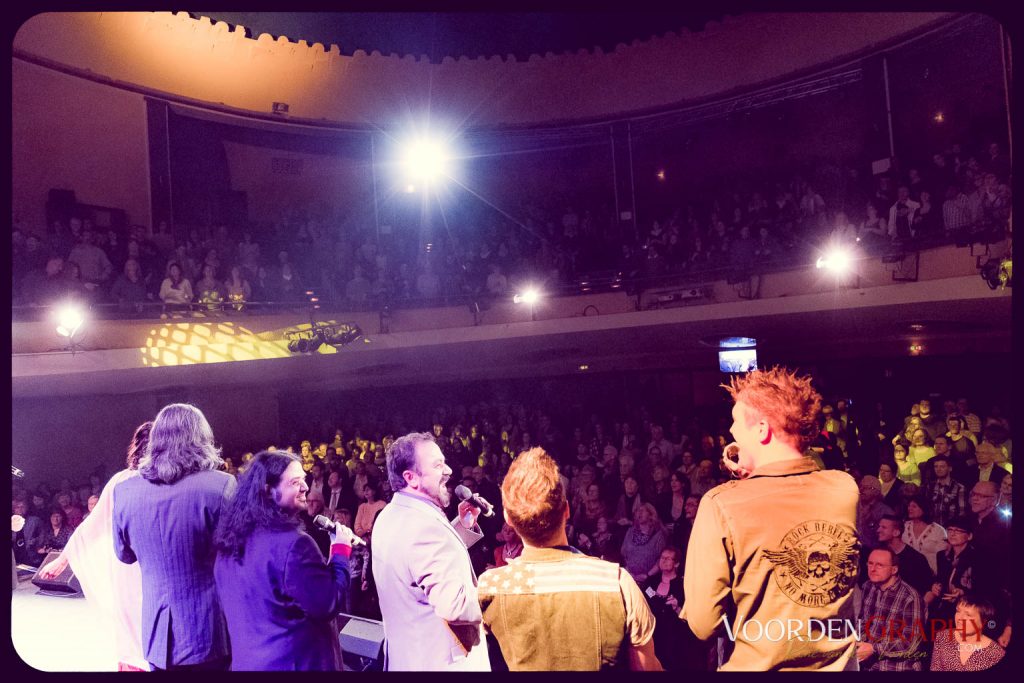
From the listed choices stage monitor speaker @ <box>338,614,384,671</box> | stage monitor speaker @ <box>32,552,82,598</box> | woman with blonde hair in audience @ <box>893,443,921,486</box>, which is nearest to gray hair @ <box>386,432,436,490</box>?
stage monitor speaker @ <box>338,614,384,671</box>

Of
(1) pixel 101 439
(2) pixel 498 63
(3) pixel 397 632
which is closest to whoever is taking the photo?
(3) pixel 397 632

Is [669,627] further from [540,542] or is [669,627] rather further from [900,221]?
[900,221]

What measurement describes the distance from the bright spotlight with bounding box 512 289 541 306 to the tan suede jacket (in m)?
5.80

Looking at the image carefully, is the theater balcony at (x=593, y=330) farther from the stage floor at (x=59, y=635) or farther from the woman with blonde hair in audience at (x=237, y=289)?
the stage floor at (x=59, y=635)

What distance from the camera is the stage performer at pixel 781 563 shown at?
1.79m

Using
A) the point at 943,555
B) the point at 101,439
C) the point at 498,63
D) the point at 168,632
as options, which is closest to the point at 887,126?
the point at 498,63

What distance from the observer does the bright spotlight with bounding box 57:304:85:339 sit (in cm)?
605

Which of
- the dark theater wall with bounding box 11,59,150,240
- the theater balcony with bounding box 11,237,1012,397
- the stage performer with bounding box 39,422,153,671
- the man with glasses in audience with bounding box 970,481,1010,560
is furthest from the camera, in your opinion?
the dark theater wall with bounding box 11,59,150,240

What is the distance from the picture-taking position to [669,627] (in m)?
3.35

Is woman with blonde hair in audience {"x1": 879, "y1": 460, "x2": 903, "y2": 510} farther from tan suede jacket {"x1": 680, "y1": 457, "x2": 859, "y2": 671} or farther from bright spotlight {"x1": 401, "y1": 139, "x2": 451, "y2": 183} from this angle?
bright spotlight {"x1": 401, "y1": 139, "x2": 451, "y2": 183}

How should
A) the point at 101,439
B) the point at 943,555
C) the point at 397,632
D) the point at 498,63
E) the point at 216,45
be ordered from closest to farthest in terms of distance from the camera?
the point at 397,632
the point at 943,555
the point at 216,45
the point at 101,439
the point at 498,63

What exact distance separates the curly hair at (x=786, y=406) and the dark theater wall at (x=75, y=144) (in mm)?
8505

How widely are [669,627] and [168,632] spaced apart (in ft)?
7.34

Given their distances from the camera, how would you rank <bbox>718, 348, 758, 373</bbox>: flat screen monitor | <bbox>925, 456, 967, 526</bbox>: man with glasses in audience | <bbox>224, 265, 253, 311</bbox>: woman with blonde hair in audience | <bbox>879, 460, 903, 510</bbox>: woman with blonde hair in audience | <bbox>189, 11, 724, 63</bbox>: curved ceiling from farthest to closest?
<bbox>718, 348, 758, 373</bbox>: flat screen monitor → <bbox>189, 11, 724, 63</bbox>: curved ceiling → <bbox>224, 265, 253, 311</bbox>: woman with blonde hair in audience → <bbox>879, 460, 903, 510</bbox>: woman with blonde hair in audience → <bbox>925, 456, 967, 526</bbox>: man with glasses in audience
